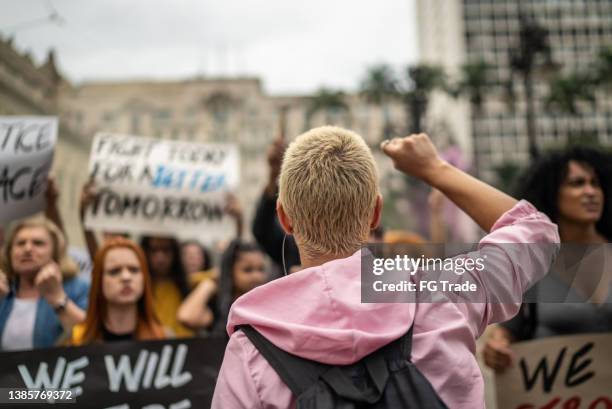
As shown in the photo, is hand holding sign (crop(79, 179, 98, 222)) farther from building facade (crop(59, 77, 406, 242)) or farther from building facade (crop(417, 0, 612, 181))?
building facade (crop(417, 0, 612, 181))

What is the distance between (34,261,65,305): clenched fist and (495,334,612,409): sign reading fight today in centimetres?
178

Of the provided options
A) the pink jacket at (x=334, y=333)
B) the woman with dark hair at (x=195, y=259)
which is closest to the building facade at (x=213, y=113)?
the woman with dark hair at (x=195, y=259)

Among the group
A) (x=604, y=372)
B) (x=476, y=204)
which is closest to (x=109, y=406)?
(x=476, y=204)

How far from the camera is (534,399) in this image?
2.66 metres

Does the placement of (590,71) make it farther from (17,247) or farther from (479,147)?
(17,247)

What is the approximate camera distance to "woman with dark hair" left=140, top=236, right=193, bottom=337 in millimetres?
4145

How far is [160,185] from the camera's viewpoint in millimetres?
→ 4469

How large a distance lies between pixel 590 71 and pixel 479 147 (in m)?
33.8

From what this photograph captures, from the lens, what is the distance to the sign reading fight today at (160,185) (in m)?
4.20

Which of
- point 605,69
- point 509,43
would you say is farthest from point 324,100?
point 509,43

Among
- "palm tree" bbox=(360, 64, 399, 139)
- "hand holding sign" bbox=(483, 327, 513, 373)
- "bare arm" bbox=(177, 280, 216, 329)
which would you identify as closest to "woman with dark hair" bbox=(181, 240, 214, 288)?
"bare arm" bbox=(177, 280, 216, 329)

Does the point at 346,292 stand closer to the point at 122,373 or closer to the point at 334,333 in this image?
the point at 334,333

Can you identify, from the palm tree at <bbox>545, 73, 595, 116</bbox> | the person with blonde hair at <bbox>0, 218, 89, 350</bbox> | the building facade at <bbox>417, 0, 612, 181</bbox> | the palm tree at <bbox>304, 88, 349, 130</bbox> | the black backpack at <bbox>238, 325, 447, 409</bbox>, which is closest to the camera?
the black backpack at <bbox>238, 325, 447, 409</bbox>

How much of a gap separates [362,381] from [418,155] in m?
0.65
